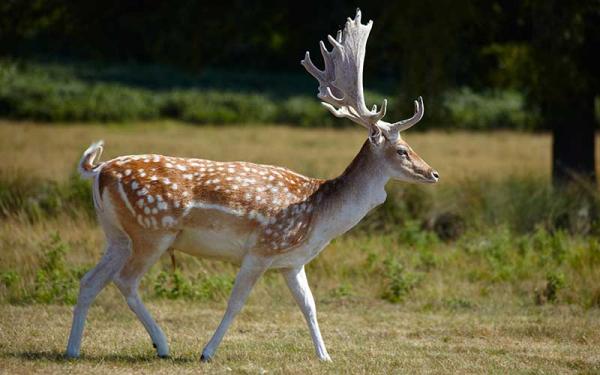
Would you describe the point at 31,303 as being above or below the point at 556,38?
below

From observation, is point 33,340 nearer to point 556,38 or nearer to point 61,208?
point 61,208

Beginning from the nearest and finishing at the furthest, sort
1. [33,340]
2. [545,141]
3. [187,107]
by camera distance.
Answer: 1. [33,340]
2. [545,141]
3. [187,107]

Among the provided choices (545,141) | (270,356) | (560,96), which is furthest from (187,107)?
(270,356)

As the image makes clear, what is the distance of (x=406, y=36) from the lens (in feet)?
42.7

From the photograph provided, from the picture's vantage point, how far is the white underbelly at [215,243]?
24.6ft

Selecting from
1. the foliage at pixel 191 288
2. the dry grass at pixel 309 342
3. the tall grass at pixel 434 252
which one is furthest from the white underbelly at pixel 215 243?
the tall grass at pixel 434 252

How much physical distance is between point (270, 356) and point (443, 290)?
10.9 feet

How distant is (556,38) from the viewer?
13641 mm

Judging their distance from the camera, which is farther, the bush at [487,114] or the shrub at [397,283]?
the bush at [487,114]

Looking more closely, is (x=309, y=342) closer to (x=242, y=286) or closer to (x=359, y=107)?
(x=242, y=286)

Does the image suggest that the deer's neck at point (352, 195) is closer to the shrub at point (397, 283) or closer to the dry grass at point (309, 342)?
the dry grass at point (309, 342)

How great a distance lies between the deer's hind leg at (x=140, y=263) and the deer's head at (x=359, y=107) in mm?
1598

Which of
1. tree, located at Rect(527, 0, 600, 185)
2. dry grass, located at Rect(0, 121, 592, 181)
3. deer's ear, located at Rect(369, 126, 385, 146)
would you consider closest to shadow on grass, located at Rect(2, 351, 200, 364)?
deer's ear, located at Rect(369, 126, 385, 146)

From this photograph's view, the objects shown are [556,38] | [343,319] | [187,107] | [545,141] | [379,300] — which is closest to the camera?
[343,319]
